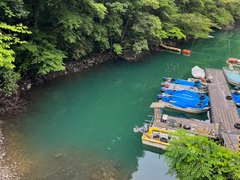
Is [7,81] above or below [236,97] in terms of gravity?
above

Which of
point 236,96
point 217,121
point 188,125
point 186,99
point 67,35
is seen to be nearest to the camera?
point 188,125

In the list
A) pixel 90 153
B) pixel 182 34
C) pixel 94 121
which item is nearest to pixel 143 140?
pixel 90 153

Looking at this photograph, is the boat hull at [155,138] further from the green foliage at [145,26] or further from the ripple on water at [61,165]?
the green foliage at [145,26]

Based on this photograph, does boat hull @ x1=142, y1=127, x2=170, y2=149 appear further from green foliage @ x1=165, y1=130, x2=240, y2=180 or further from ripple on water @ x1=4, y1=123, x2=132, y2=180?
green foliage @ x1=165, y1=130, x2=240, y2=180

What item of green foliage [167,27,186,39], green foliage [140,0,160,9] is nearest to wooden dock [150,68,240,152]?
green foliage [140,0,160,9]

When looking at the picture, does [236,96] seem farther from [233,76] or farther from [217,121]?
[217,121]

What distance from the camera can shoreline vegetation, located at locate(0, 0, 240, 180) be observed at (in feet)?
47.3

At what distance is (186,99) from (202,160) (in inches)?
432

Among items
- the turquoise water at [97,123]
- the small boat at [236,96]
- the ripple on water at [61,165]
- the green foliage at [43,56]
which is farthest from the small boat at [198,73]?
the ripple on water at [61,165]

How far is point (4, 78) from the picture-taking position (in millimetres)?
14453

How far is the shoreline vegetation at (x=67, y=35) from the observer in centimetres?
1443

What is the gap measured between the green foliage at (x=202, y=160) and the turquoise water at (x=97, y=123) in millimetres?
4641

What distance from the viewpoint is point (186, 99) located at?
59.9ft

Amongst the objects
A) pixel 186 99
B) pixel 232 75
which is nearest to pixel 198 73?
pixel 232 75
